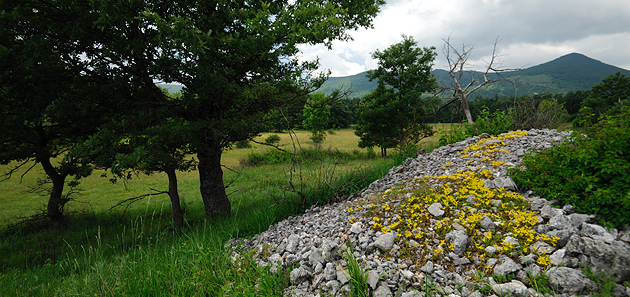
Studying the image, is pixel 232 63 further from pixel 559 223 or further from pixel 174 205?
pixel 559 223

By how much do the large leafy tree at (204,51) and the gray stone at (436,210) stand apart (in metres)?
3.45

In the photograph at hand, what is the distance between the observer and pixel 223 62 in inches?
207

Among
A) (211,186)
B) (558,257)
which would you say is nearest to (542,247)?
(558,257)

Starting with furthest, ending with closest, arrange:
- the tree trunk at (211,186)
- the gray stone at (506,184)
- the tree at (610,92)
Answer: the tree at (610,92) → the tree trunk at (211,186) → the gray stone at (506,184)

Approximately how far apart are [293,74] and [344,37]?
11.4 feet

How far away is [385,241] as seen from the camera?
3.13 meters

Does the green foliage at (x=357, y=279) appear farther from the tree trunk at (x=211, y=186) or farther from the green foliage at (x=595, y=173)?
the tree trunk at (x=211, y=186)

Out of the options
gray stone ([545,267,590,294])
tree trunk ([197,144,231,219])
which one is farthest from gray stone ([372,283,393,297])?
tree trunk ([197,144,231,219])

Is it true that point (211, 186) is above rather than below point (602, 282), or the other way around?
above

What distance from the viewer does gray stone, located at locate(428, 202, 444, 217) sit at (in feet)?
11.5

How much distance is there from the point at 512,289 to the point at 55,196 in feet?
36.5

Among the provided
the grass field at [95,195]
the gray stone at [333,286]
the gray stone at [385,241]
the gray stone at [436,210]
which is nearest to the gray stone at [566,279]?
the gray stone at [436,210]

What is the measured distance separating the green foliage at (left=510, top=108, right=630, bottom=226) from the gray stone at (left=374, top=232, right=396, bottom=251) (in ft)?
7.29

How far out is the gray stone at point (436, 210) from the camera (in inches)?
138
